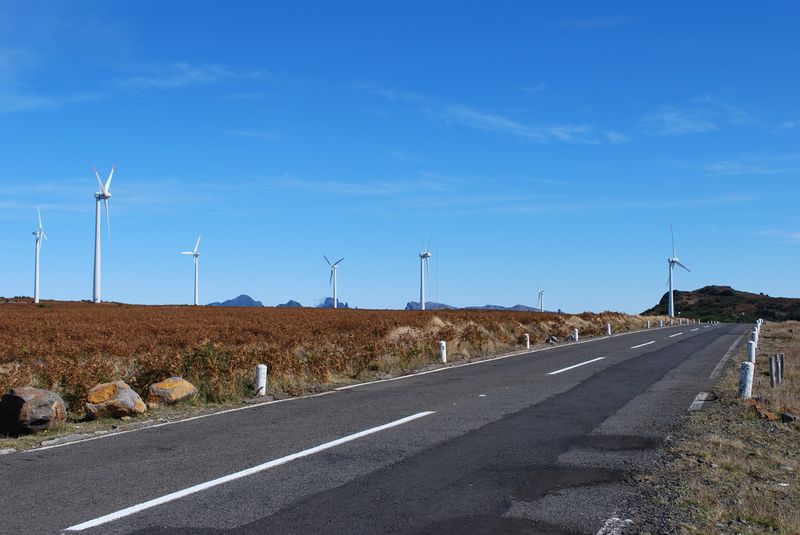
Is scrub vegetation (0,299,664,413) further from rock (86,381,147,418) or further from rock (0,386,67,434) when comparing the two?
rock (0,386,67,434)

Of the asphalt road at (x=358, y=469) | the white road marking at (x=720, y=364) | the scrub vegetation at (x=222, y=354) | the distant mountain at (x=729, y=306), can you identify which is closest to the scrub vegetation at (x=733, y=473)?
the asphalt road at (x=358, y=469)

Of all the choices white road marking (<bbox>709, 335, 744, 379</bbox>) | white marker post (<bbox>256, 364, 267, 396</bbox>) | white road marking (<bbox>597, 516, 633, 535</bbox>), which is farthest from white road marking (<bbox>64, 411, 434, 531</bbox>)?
white road marking (<bbox>709, 335, 744, 379</bbox>)

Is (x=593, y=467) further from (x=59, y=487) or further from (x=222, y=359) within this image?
(x=222, y=359)

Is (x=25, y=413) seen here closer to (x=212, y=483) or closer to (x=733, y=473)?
(x=212, y=483)

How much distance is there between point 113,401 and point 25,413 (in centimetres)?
152

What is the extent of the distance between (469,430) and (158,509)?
5.05 meters

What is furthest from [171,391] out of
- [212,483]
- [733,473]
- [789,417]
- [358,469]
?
[789,417]

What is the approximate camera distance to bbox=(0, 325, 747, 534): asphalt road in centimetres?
572

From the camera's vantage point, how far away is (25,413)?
9.99m

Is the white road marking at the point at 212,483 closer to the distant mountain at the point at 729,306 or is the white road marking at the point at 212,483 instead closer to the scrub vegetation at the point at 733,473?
the scrub vegetation at the point at 733,473

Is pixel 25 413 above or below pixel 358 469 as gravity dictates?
above

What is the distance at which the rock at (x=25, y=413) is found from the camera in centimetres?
1000

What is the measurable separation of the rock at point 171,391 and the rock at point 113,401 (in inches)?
24.3

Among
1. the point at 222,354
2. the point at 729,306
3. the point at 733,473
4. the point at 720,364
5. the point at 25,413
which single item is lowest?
the point at 733,473
